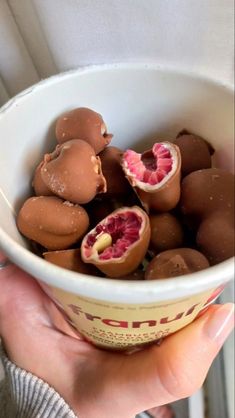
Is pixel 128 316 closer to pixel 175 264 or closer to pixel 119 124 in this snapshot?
pixel 175 264

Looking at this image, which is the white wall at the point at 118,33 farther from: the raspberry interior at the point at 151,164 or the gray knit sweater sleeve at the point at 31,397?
the gray knit sweater sleeve at the point at 31,397

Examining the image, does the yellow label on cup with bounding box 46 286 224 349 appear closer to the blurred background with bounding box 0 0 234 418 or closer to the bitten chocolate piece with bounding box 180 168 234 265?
the bitten chocolate piece with bounding box 180 168 234 265

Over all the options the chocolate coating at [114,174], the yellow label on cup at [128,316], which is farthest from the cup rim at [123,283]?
the chocolate coating at [114,174]

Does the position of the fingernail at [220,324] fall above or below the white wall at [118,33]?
below

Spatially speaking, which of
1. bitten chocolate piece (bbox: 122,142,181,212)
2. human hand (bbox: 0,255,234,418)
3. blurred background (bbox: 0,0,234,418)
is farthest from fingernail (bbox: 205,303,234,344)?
blurred background (bbox: 0,0,234,418)

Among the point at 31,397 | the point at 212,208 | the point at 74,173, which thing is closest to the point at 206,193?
the point at 212,208

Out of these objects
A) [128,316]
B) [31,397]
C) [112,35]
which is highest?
[112,35]
